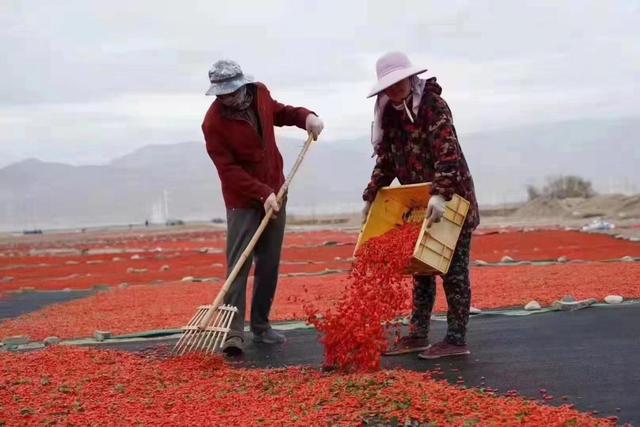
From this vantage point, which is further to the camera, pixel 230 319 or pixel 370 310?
pixel 230 319

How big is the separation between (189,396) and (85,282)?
9383 millimetres

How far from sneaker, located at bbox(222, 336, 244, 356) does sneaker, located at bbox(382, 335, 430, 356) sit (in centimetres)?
91

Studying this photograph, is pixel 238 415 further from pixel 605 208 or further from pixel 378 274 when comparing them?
pixel 605 208

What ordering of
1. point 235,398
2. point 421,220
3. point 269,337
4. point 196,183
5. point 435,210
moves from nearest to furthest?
point 235,398 → point 435,210 → point 421,220 → point 269,337 → point 196,183

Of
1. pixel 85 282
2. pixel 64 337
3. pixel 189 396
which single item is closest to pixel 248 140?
pixel 189 396

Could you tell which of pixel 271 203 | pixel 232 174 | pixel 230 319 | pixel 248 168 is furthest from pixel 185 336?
pixel 248 168

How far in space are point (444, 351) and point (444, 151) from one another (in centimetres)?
109

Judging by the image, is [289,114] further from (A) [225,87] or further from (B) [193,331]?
(B) [193,331]

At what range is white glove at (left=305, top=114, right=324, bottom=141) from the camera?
5.50 m

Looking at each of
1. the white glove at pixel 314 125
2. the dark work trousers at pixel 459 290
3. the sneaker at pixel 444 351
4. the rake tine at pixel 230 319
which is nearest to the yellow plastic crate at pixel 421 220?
the dark work trousers at pixel 459 290

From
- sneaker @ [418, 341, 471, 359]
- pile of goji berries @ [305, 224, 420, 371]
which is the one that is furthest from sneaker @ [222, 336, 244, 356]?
sneaker @ [418, 341, 471, 359]

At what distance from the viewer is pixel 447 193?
170 inches

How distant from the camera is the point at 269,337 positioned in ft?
18.2

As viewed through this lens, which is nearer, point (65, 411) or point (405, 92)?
point (65, 411)
